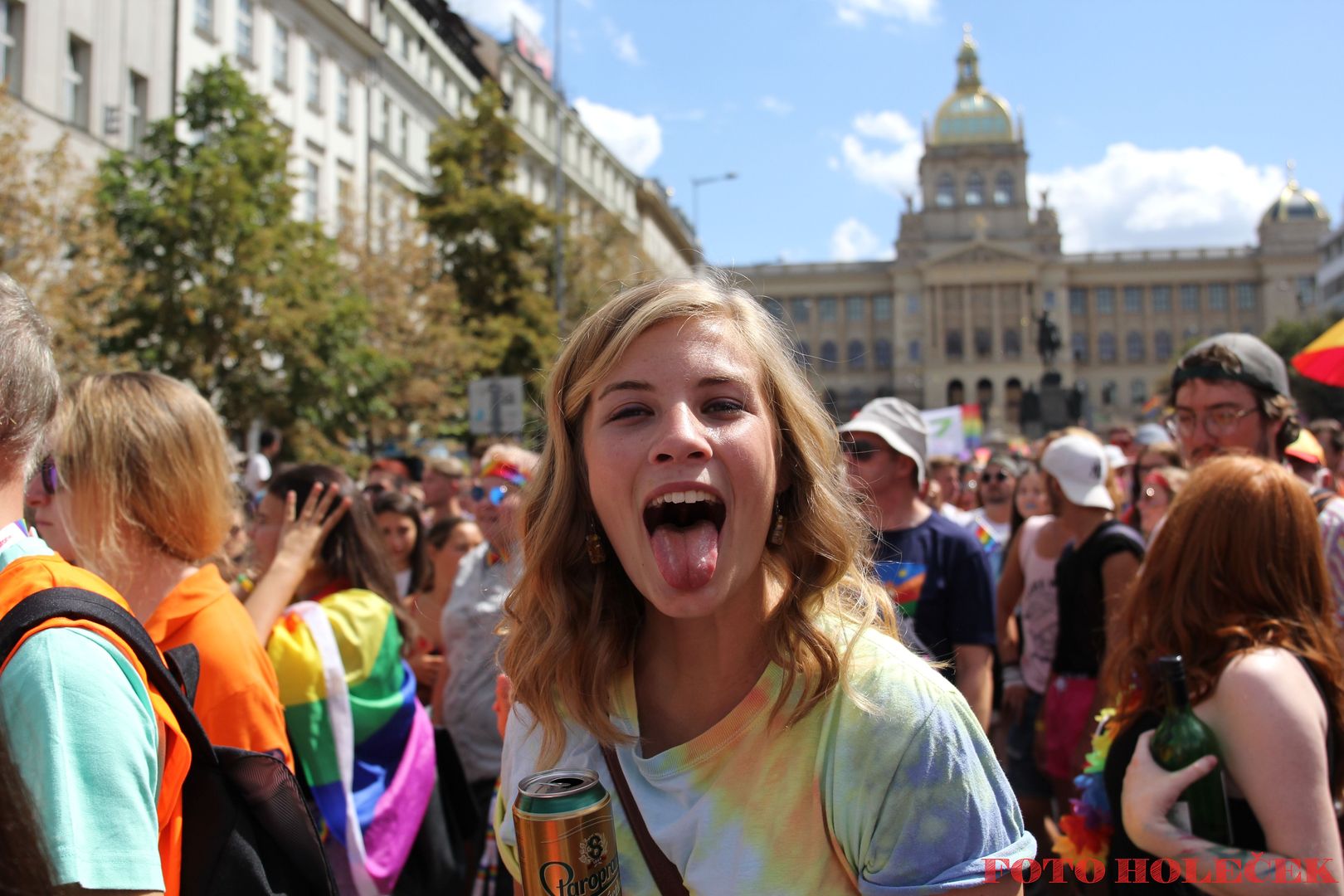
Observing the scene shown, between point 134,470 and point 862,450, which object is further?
point 862,450

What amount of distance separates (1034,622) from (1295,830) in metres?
3.06

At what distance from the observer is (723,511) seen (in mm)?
1742

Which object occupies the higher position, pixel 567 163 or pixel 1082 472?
pixel 567 163

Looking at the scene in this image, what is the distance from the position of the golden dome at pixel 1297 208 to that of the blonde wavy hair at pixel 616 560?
10948cm

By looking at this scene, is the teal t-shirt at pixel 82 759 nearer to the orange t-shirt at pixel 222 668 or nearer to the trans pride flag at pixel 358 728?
the orange t-shirt at pixel 222 668

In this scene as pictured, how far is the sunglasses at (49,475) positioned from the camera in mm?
2500

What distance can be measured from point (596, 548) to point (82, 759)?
86 centimetres

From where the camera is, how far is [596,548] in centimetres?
196

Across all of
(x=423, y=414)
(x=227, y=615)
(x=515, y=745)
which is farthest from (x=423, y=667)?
(x=423, y=414)

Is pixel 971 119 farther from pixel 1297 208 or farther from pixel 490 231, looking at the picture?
pixel 490 231

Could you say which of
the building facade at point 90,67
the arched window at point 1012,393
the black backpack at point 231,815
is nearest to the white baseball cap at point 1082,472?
the black backpack at point 231,815

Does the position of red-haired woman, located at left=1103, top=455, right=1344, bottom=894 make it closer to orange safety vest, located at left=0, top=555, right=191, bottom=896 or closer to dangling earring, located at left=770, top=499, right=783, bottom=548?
dangling earring, located at left=770, top=499, right=783, bottom=548

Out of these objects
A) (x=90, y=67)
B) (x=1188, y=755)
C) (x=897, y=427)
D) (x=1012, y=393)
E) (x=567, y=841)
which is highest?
(x=1012, y=393)

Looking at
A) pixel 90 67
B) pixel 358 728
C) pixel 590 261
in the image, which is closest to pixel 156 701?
pixel 358 728
